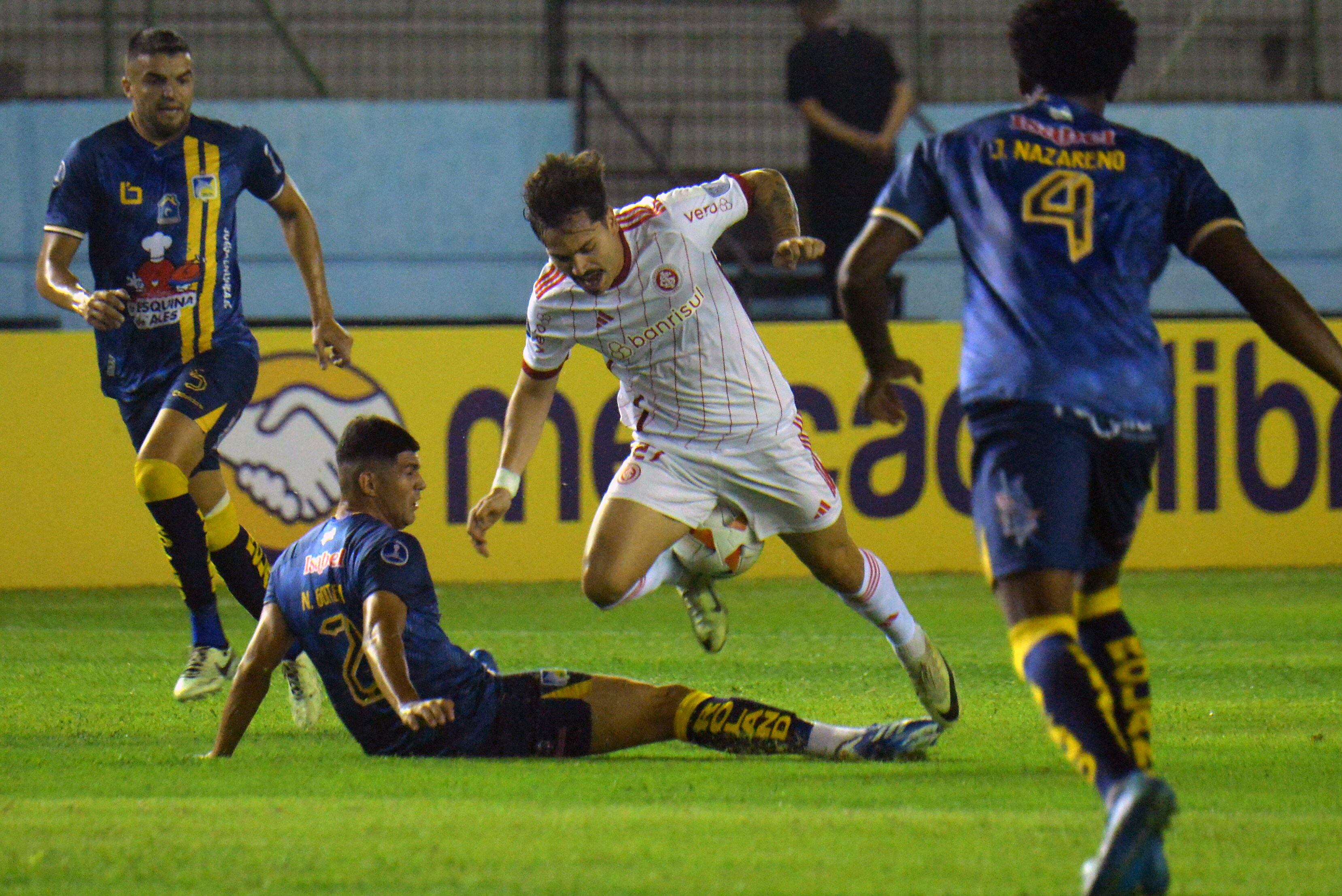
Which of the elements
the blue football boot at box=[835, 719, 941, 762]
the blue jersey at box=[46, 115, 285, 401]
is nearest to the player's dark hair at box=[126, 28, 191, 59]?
the blue jersey at box=[46, 115, 285, 401]

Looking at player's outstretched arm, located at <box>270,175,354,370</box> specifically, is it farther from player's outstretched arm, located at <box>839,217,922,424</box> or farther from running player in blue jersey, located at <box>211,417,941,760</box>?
player's outstretched arm, located at <box>839,217,922,424</box>

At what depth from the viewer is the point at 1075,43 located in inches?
153

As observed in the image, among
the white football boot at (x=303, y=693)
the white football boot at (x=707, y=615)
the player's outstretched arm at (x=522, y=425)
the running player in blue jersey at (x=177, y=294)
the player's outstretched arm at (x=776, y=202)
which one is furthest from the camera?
the running player in blue jersey at (x=177, y=294)

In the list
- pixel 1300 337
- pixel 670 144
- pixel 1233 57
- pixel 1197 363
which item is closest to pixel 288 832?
pixel 1300 337

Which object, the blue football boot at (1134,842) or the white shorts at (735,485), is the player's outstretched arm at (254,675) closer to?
the white shorts at (735,485)

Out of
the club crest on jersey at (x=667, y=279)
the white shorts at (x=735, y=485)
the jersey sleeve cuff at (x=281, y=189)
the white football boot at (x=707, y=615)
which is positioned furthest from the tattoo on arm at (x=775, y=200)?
the jersey sleeve cuff at (x=281, y=189)

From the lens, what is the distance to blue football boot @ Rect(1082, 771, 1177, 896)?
3229 millimetres

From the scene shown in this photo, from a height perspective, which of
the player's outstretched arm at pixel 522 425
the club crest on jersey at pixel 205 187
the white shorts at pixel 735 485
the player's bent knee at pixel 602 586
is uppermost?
the club crest on jersey at pixel 205 187

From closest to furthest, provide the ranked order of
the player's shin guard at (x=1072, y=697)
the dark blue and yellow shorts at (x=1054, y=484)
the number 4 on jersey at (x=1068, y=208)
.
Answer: the player's shin guard at (x=1072, y=697), the dark blue and yellow shorts at (x=1054, y=484), the number 4 on jersey at (x=1068, y=208)

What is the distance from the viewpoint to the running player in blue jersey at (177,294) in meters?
6.68

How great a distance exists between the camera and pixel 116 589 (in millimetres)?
10711

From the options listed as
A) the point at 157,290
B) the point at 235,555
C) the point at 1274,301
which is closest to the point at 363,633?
the point at 235,555

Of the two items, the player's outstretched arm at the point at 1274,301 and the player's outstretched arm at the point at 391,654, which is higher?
the player's outstretched arm at the point at 1274,301

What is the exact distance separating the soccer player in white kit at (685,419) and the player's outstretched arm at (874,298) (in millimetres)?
1598
